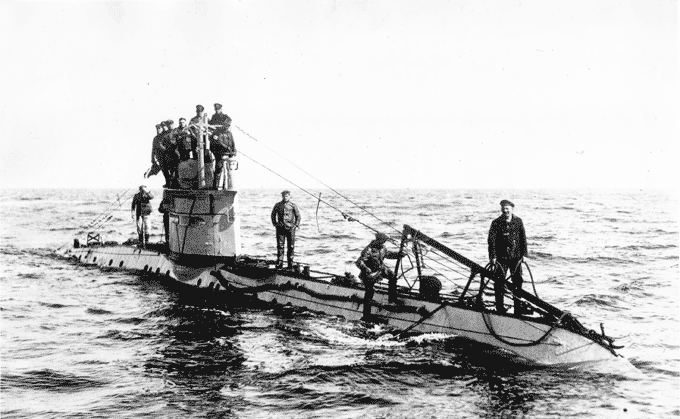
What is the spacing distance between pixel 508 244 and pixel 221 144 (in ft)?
34.9

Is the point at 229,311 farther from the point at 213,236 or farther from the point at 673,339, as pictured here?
the point at 673,339

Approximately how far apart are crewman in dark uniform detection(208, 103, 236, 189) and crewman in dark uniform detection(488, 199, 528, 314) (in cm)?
1015

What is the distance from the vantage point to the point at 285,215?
60.3 ft

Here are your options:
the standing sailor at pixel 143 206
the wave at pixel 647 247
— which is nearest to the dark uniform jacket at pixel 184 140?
the standing sailor at pixel 143 206

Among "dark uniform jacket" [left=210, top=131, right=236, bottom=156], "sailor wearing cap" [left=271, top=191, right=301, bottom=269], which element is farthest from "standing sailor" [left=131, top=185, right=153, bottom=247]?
"sailor wearing cap" [left=271, top=191, right=301, bottom=269]

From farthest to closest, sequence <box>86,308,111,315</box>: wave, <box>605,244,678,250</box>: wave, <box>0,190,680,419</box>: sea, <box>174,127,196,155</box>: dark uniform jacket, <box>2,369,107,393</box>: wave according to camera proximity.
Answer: <box>605,244,678,250</box>: wave, <box>174,127,196,155</box>: dark uniform jacket, <box>86,308,111,315</box>: wave, <box>2,369,107,393</box>: wave, <box>0,190,680,419</box>: sea

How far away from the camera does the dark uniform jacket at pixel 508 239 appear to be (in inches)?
492

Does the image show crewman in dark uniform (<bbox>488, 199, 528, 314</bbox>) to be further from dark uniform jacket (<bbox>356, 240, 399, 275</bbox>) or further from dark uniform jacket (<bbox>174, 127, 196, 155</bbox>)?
dark uniform jacket (<bbox>174, 127, 196, 155</bbox>)

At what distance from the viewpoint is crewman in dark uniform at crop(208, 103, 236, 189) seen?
19.9 metres

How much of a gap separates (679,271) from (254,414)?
22.8m

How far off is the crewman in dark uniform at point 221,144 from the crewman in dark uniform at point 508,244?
33.3 ft

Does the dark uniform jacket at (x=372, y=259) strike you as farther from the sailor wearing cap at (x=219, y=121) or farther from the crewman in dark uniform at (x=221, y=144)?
the sailor wearing cap at (x=219, y=121)

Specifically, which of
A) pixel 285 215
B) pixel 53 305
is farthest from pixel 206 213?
pixel 53 305

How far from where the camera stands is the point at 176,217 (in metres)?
20.7
